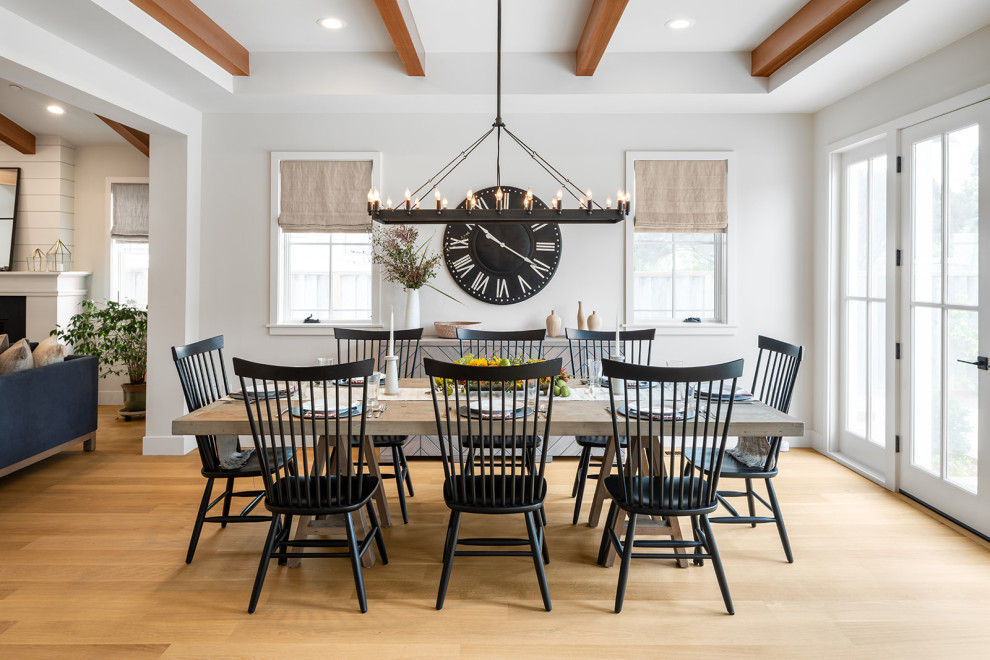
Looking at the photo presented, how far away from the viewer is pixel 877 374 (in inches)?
164

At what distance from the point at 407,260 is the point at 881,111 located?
3254 mm

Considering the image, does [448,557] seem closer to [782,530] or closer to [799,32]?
[782,530]

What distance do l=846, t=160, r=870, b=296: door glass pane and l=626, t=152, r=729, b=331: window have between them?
816 millimetres

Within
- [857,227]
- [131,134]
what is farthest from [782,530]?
[131,134]

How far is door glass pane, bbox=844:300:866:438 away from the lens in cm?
434

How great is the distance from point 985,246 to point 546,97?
8.87 feet

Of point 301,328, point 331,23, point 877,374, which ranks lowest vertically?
point 877,374

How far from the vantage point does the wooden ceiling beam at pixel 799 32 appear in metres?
3.36

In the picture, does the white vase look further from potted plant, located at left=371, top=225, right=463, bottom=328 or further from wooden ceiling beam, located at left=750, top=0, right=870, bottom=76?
wooden ceiling beam, located at left=750, top=0, right=870, bottom=76

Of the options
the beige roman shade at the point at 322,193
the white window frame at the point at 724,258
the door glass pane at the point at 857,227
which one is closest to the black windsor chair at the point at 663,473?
the white window frame at the point at 724,258

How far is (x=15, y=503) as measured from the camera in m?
3.67

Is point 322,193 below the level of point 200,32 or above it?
below

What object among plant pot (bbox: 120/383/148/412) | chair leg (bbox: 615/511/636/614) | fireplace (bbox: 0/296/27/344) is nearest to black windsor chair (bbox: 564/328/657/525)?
chair leg (bbox: 615/511/636/614)

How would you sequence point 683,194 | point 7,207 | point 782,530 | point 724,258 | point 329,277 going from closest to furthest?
point 782,530 < point 683,194 < point 724,258 < point 329,277 < point 7,207
